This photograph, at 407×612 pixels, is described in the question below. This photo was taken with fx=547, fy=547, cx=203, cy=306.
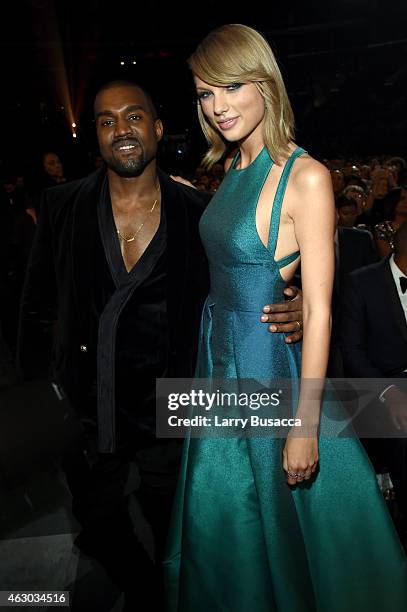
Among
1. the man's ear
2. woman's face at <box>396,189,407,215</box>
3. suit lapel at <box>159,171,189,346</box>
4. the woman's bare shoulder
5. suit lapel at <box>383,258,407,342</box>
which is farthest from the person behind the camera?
woman's face at <box>396,189,407,215</box>

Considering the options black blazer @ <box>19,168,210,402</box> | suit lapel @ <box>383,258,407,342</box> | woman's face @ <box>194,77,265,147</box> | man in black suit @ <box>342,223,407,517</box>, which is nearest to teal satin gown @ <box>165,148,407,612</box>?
woman's face @ <box>194,77,265,147</box>

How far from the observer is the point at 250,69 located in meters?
1.60

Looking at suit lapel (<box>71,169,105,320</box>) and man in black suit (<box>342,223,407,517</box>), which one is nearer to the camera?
suit lapel (<box>71,169,105,320</box>)

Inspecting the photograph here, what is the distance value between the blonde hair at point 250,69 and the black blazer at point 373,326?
1.27 meters

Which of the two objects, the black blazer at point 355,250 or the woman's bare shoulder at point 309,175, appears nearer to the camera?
the woman's bare shoulder at point 309,175

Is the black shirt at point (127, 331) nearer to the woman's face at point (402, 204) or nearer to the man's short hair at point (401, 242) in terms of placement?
the man's short hair at point (401, 242)

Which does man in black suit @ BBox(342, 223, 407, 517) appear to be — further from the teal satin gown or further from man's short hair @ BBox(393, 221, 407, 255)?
the teal satin gown

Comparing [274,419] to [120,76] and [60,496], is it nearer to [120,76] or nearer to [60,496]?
[120,76]

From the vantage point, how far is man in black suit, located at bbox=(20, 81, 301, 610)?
2.10 meters

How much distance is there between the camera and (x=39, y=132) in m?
10.5

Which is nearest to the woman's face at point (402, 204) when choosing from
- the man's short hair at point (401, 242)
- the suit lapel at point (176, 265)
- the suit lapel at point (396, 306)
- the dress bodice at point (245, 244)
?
the man's short hair at point (401, 242)

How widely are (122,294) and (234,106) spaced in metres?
0.81

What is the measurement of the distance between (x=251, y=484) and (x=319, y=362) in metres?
0.47

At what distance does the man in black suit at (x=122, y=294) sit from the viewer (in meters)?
2.10
